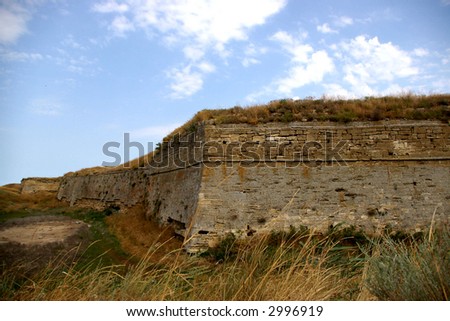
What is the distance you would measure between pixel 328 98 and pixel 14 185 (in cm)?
3936

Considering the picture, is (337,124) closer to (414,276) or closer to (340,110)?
(340,110)

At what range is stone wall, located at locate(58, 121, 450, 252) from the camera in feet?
35.1

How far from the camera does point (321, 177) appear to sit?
11086mm

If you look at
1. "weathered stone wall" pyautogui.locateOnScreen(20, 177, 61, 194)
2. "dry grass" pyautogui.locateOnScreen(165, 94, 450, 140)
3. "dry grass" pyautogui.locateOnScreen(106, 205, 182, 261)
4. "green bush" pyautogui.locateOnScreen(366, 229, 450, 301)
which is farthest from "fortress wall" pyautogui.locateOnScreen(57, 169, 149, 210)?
"green bush" pyautogui.locateOnScreen(366, 229, 450, 301)

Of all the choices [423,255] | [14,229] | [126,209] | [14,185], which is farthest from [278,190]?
[14,185]

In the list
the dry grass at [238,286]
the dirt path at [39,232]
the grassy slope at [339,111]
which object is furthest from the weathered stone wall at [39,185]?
the dry grass at [238,286]

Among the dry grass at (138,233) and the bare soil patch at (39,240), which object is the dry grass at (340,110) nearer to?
the dry grass at (138,233)

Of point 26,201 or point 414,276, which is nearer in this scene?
point 414,276

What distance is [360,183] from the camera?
10.9m

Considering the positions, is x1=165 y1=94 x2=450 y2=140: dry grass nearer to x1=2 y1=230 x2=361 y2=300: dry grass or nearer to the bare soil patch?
the bare soil patch

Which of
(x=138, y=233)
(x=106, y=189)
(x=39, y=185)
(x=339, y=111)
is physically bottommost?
(x=138, y=233)

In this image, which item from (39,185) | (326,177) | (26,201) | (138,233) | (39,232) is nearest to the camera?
(326,177)

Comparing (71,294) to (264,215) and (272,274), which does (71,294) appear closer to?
(272,274)

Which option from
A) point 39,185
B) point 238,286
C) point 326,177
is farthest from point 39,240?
point 39,185
